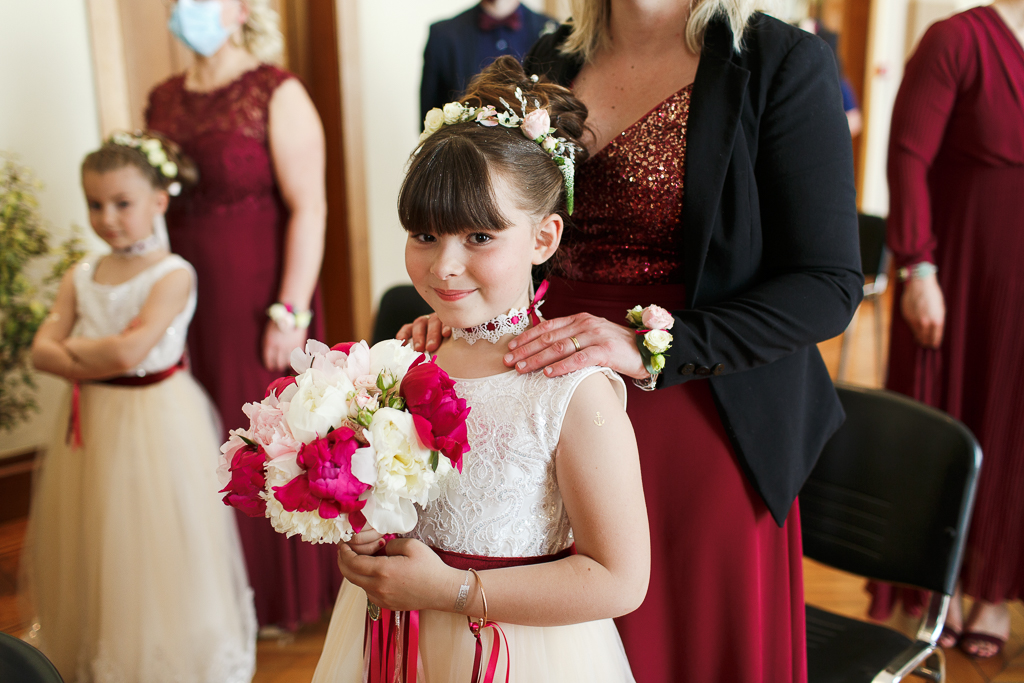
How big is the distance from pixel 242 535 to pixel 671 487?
1639mm

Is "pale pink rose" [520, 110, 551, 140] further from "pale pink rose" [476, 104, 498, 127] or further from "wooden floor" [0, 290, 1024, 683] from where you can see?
"wooden floor" [0, 290, 1024, 683]

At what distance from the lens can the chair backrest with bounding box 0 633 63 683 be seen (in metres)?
0.92

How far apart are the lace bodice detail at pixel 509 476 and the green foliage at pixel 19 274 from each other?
198 cm

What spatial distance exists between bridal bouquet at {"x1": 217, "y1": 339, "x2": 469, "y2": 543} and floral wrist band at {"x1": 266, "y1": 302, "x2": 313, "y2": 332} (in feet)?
4.72

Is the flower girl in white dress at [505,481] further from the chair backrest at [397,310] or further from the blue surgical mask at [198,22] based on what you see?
the blue surgical mask at [198,22]

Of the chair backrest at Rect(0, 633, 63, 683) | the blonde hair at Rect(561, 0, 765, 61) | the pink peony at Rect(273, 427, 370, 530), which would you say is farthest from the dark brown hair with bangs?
the chair backrest at Rect(0, 633, 63, 683)

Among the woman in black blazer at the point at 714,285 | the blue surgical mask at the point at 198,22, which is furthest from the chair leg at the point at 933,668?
the blue surgical mask at the point at 198,22

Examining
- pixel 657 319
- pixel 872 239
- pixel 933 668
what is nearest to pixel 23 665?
pixel 657 319

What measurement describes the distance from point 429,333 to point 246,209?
4.24 ft

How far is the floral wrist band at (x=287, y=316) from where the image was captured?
93.0 inches

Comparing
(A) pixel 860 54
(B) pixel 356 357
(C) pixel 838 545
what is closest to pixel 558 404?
(B) pixel 356 357

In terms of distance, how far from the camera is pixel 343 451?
89 cm

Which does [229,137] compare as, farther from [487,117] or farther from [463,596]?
[463,596]

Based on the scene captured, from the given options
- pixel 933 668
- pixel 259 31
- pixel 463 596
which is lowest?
pixel 933 668
